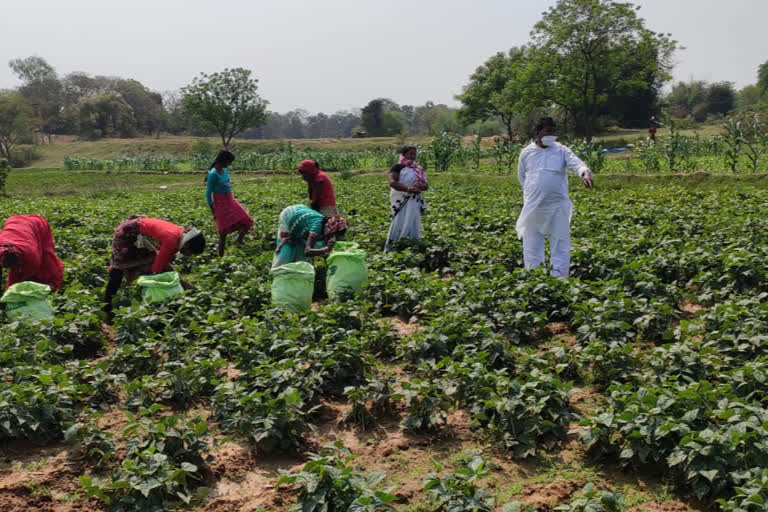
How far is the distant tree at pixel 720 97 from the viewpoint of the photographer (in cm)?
5766

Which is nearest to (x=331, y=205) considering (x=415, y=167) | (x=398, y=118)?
(x=415, y=167)

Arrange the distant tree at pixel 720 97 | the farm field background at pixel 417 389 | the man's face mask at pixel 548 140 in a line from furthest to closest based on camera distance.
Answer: the distant tree at pixel 720 97
the man's face mask at pixel 548 140
the farm field background at pixel 417 389

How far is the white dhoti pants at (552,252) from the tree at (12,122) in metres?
56.1

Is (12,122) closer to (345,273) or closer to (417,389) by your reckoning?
(345,273)

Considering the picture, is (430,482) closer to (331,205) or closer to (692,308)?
(692,308)

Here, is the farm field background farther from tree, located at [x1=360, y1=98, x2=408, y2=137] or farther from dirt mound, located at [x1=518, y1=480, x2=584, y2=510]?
tree, located at [x1=360, y1=98, x2=408, y2=137]

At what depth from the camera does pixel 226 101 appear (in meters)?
44.5

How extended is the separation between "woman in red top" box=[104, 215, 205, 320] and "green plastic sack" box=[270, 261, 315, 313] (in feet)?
2.64

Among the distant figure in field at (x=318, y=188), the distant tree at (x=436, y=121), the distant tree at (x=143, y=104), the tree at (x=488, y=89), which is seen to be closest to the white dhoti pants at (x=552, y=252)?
the distant figure in field at (x=318, y=188)

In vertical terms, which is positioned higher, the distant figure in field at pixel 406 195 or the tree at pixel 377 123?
the tree at pixel 377 123

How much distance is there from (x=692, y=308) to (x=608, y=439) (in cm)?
316

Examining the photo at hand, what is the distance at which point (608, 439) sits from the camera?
344 cm

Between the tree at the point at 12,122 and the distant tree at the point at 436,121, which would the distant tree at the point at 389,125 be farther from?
the tree at the point at 12,122

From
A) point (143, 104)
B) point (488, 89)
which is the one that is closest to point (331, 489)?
point (488, 89)
